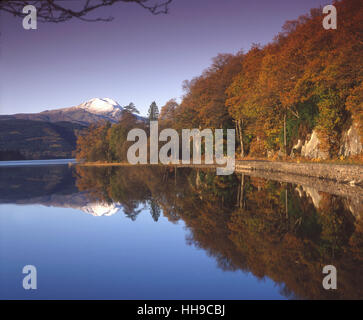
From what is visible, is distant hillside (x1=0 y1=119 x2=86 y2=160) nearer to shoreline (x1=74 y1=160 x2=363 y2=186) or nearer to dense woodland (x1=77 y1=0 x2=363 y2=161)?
dense woodland (x1=77 y1=0 x2=363 y2=161)

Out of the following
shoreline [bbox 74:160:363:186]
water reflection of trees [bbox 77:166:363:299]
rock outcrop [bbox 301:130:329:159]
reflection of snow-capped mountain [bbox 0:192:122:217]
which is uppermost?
rock outcrop [bbox 301:130:329:159]

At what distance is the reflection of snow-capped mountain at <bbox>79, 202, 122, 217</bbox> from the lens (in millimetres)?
10234

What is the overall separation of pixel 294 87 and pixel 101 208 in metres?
19.8

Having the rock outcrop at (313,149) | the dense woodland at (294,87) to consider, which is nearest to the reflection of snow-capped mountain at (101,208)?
the dense woodland at (294,87)

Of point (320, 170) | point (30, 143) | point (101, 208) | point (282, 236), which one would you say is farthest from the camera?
point (30, 143)

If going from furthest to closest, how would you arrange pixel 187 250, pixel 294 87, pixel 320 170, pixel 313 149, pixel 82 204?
1. pixel 313 149
2. pixel 294 87
3. pixel 320 170
4. pixel 82 204
5. pixel 187 250

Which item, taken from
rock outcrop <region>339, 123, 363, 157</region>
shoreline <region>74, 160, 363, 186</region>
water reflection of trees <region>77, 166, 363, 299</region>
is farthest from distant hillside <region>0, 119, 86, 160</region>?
water reflection of trees <region>77, 166, 363, 299</region>

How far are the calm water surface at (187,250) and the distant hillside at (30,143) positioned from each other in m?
139

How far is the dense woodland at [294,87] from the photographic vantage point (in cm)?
1934

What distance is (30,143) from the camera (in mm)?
159625

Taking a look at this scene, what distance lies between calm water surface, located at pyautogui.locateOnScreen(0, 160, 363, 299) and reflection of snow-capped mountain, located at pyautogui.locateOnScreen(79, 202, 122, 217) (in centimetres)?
7

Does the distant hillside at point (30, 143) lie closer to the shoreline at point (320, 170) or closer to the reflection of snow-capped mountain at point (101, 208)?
the shoreline at point (320, 170)

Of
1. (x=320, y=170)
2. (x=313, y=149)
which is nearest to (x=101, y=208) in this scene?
(x=320, y=170)

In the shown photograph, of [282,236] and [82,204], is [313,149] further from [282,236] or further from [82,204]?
[282,236]
